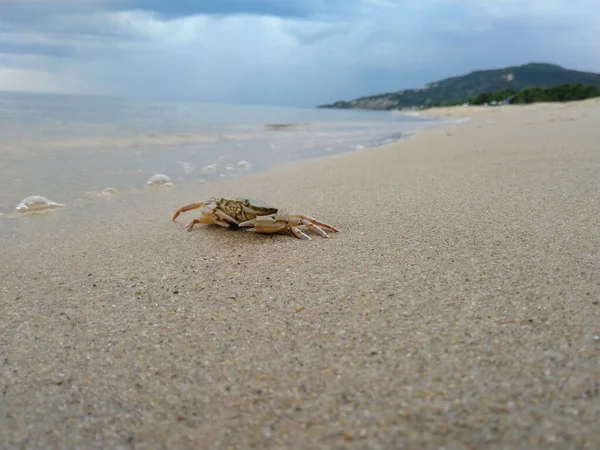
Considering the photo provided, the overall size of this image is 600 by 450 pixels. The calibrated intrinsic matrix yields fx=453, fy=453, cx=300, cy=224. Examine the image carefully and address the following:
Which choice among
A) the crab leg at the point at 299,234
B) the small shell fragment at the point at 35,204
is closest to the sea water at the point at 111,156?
the small shell fragment at the point at 35,204

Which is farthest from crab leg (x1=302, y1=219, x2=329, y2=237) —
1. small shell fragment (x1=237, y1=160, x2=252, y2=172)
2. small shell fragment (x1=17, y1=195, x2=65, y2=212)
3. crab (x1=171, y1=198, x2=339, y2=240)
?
small shell fragment (x1=237, y1=160, x2=252, y2=172)

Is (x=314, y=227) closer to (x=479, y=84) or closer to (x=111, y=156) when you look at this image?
(x=111, y=156)

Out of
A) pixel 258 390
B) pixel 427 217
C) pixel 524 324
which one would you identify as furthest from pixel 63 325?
pixel 427 217

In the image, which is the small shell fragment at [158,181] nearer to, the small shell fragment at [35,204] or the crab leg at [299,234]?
the small shell fragment at [35,204]

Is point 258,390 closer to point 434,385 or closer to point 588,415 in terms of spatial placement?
point 434,385

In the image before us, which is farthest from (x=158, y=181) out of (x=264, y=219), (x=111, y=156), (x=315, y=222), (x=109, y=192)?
(x=315, y=222)

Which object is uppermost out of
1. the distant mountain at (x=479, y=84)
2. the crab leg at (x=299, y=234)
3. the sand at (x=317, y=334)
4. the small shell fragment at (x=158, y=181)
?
the distant mountain at (x=479, y=84)

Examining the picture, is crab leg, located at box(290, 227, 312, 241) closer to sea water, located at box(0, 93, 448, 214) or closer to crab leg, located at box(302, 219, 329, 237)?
crab leg, located at box(302, 219, 329, 237)
